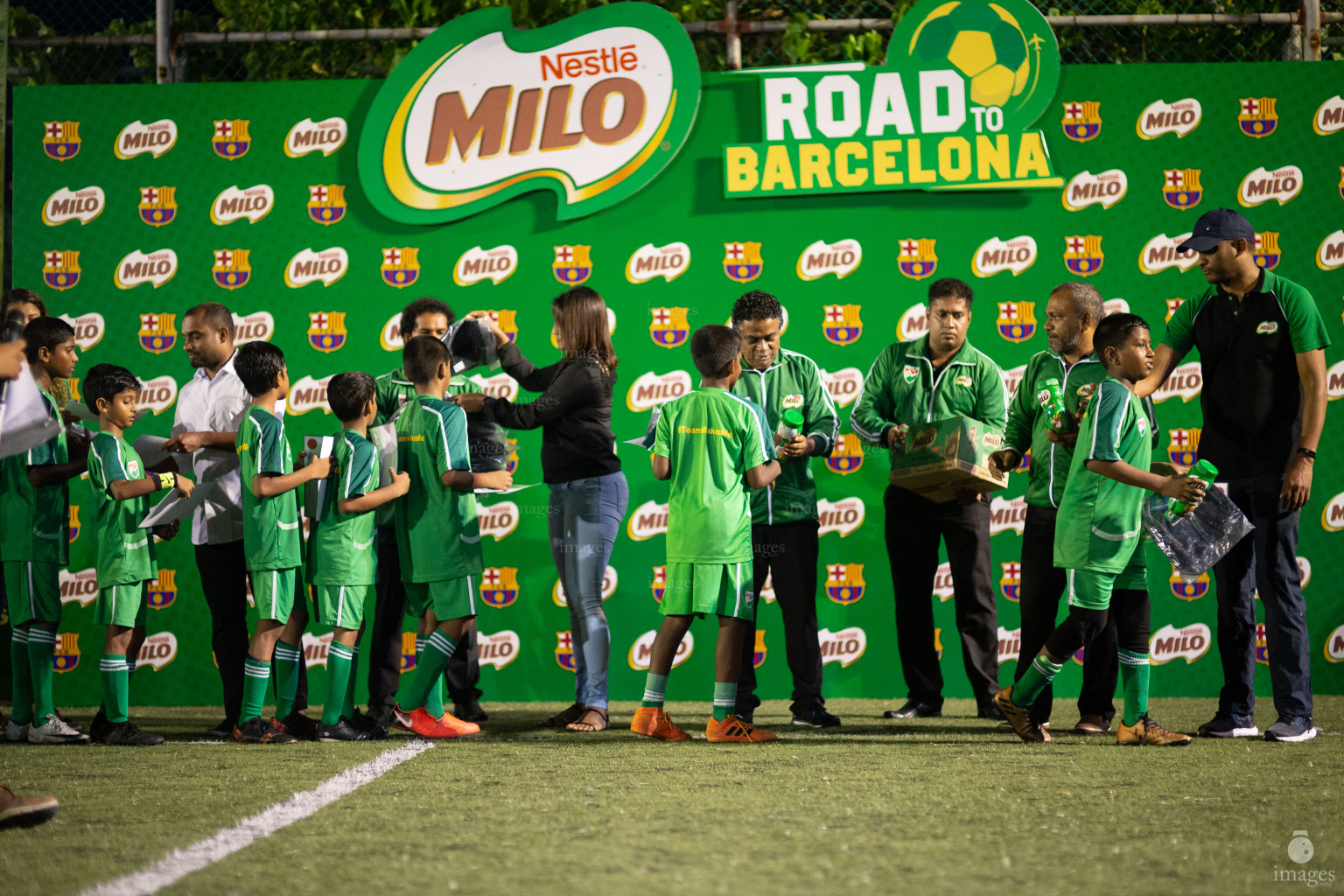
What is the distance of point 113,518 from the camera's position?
4797 mm

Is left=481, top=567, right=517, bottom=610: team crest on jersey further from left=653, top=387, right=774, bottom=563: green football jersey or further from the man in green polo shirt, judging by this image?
left=653, top=387, right=774, bottom=563: green football jersey

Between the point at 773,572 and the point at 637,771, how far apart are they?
1651 millimetres

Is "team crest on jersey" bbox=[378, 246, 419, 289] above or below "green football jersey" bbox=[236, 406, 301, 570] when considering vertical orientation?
above

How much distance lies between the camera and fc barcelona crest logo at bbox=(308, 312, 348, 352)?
6.59 metres

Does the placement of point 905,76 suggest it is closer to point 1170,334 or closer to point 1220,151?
point 1220,151

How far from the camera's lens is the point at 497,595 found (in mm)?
6508

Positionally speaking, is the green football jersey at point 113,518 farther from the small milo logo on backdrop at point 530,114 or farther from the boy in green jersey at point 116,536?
the small milo logo on backdrop at point 530,114

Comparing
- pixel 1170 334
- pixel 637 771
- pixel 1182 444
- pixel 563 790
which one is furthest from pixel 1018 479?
pixel 563 790

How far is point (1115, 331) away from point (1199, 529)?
0.87 m

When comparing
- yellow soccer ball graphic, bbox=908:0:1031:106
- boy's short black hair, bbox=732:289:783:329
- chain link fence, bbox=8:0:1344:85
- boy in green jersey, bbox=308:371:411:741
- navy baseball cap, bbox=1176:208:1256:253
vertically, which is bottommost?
boy in green jersey, bbox=308:371:411:741

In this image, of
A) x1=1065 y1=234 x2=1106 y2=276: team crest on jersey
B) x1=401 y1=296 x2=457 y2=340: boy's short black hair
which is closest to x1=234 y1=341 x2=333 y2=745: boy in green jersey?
x1=401 y1=296 x2=457 y2=340: boy's short black hair

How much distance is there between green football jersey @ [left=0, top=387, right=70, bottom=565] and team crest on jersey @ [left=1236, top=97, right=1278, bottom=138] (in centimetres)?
618

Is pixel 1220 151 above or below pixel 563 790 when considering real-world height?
above

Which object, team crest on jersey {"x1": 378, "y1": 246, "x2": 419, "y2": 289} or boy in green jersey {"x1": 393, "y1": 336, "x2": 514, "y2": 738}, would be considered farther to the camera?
team crest on jersey {"x1": 378, "y1": 246, "x2": 419, "y2": 289}
